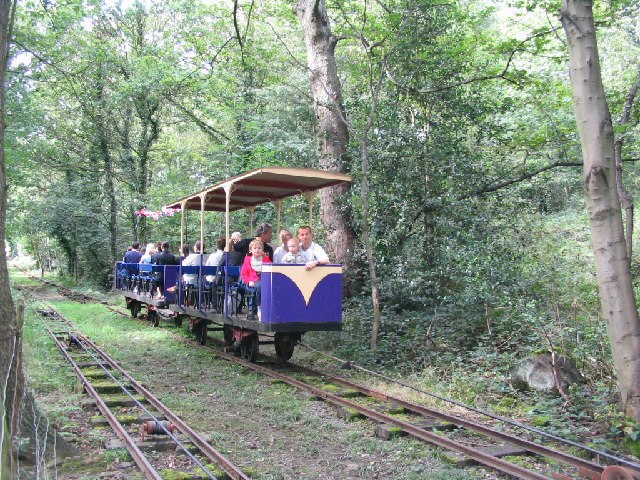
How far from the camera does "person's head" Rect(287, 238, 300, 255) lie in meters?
9.05

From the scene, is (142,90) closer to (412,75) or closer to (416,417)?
(412,75)

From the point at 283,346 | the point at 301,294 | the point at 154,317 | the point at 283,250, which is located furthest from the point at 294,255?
the point at 154,317

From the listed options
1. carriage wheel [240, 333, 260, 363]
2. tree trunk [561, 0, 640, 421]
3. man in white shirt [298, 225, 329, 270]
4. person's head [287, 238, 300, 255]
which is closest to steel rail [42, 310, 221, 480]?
carriage wheel [240, 333, 260, 363]

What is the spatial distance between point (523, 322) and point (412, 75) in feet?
16.2

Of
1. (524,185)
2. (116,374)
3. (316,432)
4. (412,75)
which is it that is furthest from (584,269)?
(116,374)

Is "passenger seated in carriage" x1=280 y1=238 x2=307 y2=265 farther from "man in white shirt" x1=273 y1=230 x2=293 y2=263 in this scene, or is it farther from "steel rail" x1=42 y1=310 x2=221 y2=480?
"steel rail" x1=42 y1=310 x2=221 y2=480

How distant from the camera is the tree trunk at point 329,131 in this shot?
12.1 m

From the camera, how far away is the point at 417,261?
10.7m

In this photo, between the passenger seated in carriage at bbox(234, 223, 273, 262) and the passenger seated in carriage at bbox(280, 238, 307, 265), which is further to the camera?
the passenger seated in carriage at bbox(234, 223, 273, 262)

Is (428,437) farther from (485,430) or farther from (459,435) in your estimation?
(485,430)

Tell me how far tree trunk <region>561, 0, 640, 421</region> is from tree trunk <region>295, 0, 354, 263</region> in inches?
260

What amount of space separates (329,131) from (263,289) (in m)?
4.75

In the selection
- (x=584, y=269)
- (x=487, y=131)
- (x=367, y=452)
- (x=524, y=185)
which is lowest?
(x=367, y=452)

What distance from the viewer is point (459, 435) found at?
234 inches
